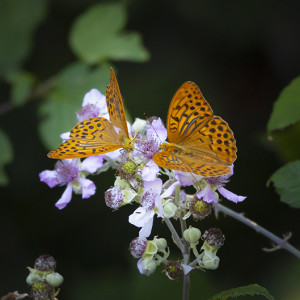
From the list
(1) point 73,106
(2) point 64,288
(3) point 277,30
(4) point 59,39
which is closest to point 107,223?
(2) point 64,288

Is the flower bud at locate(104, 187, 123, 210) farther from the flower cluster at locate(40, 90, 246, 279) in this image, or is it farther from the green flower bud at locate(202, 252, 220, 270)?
the green flower bud at locate(202, 252, 220, 270)

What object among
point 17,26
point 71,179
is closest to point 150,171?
point 71,179

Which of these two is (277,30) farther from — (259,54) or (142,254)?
(142,254)

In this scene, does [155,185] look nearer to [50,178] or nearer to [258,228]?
[258,228]

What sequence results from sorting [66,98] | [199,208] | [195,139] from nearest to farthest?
[199,208] < [195,139] < [66,98]

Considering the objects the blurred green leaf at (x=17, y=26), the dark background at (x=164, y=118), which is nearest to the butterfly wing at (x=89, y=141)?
the dark background at (x=164, y=118)

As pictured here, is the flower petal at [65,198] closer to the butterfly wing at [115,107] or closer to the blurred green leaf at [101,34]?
the butterfly wing at [115,107]
